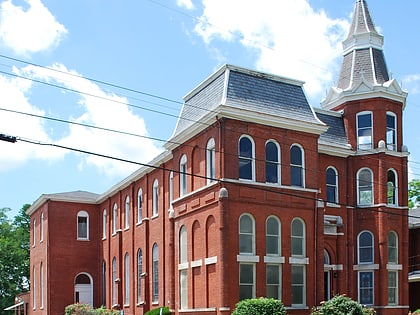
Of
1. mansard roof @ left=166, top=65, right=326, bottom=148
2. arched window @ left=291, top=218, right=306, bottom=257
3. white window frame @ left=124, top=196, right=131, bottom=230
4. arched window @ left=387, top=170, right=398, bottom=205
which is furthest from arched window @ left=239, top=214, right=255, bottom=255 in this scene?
white window frame @ left=124, top=196, right=131, bottom=230

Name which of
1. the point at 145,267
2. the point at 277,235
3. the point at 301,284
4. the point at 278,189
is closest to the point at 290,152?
the point at 278,189

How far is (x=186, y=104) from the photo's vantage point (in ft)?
112

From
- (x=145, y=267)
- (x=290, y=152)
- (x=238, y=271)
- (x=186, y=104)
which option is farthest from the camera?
(x=145, y=267)

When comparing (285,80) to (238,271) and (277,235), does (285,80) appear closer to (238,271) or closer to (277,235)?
(277,235)

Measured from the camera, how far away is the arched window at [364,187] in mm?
35062

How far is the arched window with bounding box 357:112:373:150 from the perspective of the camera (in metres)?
35.2

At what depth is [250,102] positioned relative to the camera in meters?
30.2

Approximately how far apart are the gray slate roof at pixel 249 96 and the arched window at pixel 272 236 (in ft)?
15.8

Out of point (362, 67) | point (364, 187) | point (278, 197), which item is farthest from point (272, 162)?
point (362, 67)

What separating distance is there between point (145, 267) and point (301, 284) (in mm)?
12836

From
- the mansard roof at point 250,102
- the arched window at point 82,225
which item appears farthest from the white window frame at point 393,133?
the arched window at point 82,225

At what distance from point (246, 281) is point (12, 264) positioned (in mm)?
52961

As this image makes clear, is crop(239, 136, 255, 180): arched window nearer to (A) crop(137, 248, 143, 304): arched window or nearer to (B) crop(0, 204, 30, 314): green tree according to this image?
(A) crop(137, 248, 143, 304): arched window

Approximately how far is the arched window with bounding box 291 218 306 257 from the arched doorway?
81.2 feet
